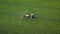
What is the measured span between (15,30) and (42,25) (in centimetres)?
22

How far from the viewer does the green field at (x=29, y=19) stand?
127 cm

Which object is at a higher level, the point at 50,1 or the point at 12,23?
the point at 50,1

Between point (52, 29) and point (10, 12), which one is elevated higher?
point (10, 12)

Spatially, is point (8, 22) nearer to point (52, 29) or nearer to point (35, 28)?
point (35, 28)

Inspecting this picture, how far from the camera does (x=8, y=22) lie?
1324mm

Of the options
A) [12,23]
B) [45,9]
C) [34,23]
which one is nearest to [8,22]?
[12,23]

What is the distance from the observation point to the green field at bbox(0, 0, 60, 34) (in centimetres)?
127

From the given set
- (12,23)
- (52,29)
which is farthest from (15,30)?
(52,29)

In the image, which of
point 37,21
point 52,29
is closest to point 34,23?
point 37,21

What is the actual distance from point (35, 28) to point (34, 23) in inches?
1.6

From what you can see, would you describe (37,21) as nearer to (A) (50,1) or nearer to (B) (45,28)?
(B) (45,28)

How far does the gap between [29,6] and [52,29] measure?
27cm

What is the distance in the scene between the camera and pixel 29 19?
131cm

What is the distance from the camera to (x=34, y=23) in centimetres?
129
